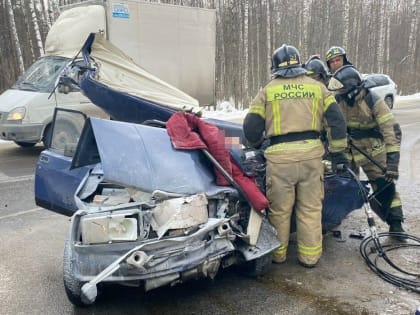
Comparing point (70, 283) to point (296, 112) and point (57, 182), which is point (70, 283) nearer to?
point (57, 182)

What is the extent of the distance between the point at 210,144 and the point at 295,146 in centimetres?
89

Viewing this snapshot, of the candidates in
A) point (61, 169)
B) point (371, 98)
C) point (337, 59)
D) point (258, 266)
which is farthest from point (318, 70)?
point (61, 169)

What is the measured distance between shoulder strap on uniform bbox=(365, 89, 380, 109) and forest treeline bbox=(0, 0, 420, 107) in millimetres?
11380

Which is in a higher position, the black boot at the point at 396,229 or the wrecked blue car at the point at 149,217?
the wrecked blue car at the point at 149,217

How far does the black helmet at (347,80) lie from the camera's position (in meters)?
4.58

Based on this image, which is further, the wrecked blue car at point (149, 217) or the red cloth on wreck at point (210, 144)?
the red cloth on wreck at point (210, 144)

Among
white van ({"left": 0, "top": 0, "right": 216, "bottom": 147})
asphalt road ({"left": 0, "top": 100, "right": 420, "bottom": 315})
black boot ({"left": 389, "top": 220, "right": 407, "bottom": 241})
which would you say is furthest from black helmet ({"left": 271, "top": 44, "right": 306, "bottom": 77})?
white van ({"left": 0, "top": 0, "right": 216, "bottom": 147})

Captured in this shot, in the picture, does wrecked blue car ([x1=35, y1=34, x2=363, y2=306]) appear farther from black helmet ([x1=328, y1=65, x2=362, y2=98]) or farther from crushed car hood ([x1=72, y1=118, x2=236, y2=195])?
black helmet ([x1=328, y1=65, x2=362, y2=98])

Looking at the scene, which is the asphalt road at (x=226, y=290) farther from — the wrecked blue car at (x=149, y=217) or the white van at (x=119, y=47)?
the white van at (x=119, y=47)

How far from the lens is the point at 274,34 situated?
20422 mm

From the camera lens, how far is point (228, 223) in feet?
10.3

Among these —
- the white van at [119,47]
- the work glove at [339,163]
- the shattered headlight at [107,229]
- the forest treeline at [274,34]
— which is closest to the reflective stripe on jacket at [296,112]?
the work glove at [339,163]

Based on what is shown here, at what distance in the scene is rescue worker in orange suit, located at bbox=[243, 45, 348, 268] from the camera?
3.87 m

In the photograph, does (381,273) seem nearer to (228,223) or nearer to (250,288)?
(250,288)
